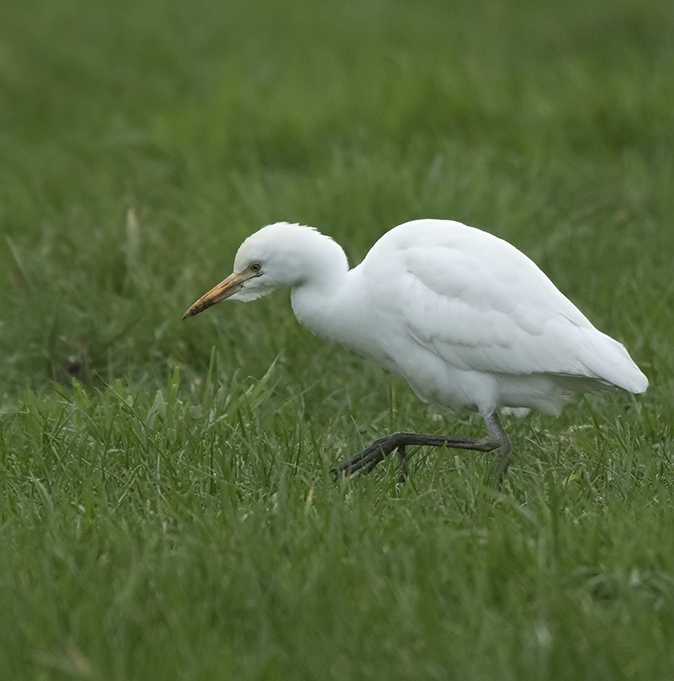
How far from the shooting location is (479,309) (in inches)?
162

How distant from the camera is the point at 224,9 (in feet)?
40.5

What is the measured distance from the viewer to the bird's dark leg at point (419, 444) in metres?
3.90

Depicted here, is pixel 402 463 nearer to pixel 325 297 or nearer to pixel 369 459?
pixel 369 459

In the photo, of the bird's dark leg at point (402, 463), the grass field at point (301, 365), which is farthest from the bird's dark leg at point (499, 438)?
the bird's dark leg at point (402, 463)

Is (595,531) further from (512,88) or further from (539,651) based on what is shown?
(512,88)

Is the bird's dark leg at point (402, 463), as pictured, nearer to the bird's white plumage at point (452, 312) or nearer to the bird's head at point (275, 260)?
the bird's white plumage at point (452, 312)

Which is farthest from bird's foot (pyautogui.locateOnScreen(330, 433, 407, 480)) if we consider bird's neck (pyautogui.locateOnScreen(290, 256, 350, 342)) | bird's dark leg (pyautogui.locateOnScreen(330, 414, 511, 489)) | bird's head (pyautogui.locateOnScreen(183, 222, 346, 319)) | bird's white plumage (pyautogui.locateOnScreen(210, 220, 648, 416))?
bird's head (pyautogui.locateOnScreen(183, 222, 346, 319))

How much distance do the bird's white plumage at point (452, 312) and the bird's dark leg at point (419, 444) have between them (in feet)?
0.36

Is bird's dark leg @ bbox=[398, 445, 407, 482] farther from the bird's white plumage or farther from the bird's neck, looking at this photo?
the bird's neck

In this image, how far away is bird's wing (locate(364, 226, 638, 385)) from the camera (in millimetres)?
4062

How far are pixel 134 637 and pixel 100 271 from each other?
333cm

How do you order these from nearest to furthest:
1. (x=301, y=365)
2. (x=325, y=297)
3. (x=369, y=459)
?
(x=369, y=459) < (x=325, y=297) < (x=301, y=365)

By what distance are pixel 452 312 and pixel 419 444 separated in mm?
464

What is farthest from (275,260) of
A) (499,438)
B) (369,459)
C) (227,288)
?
(499,438)
